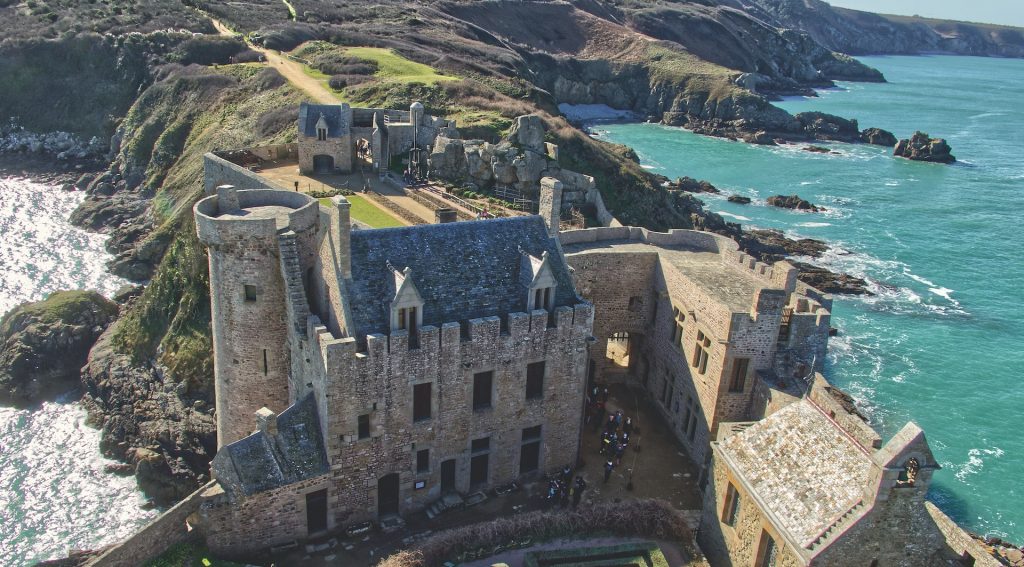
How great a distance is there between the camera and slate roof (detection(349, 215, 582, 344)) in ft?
89.4

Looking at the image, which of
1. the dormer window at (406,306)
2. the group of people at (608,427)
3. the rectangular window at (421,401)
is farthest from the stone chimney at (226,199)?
the group of people at (608,427)

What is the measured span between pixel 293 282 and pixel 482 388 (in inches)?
310

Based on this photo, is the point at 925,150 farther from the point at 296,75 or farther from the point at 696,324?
the point at 696,324

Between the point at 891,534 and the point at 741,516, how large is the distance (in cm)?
476

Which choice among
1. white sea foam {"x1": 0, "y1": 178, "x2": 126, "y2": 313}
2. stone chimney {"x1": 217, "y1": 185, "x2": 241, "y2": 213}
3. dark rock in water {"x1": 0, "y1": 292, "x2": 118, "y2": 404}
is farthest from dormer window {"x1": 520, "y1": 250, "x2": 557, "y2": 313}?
white sea foam {"x1": 0, "y1": 178, "x2": 126, "y2": 313}

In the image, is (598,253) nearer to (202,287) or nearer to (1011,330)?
(202,287)

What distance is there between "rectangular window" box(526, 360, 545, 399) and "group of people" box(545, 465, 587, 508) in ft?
11.1

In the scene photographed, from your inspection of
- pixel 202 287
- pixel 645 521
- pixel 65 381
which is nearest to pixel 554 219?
pixel 645 521

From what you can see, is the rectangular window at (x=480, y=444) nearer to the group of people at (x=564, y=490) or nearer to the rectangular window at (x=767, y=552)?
the group of people at (x=564, y=490)

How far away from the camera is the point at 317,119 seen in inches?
2046

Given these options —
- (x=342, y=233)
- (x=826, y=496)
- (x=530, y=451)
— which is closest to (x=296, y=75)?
(x=342, y=233)

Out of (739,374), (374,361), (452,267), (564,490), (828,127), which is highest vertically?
(452,267)

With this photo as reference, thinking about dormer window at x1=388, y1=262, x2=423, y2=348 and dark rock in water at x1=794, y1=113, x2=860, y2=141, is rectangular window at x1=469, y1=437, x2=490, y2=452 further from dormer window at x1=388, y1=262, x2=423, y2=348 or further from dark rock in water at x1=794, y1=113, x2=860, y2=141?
dark rock in water at x1=794, y1=113, x2=860, y2=141

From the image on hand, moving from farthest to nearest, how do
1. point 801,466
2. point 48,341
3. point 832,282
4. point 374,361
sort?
1. point 832,282
2. point 48,341
3. point 374,361
4. point 801,466
